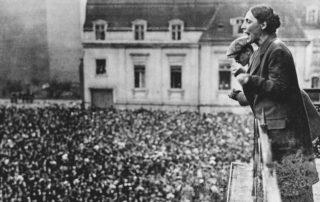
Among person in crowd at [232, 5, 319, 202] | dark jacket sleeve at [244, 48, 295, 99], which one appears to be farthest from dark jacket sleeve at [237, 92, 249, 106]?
dark jacket sleeve at [244, 48, 295, 99]

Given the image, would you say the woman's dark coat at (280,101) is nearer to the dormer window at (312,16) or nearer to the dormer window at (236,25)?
the dormer window at (236,25)

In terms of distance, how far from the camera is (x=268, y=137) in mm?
3359

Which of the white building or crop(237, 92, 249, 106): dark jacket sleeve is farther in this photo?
the white building

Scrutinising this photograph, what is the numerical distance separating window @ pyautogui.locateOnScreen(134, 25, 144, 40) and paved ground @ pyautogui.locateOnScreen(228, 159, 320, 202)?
2131 cm

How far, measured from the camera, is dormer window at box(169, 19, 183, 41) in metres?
27.5

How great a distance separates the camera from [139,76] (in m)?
28.3

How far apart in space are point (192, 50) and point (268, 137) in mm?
23943

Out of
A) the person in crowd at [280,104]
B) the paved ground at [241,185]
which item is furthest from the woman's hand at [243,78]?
the paved ground at [241,185]

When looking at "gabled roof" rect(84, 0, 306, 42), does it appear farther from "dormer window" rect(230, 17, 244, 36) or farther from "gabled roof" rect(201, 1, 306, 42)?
"dormer window" rect(230, 17, 244, 36)

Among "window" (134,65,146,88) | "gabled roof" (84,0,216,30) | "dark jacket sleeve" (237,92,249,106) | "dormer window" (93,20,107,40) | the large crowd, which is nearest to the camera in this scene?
"dark jacket sleeve" (237,92,249,106)

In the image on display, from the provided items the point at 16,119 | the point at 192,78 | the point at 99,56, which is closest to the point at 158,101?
the point at 192,78

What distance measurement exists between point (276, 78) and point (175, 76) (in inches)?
967

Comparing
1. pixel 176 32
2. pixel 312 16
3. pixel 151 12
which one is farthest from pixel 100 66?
pixel 312 16

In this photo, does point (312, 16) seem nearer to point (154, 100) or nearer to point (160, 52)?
point (160, 52)
